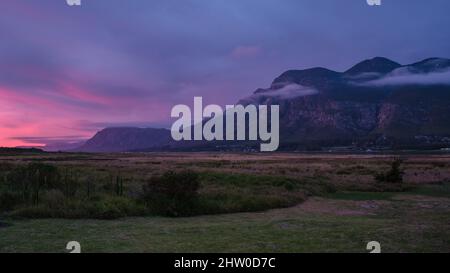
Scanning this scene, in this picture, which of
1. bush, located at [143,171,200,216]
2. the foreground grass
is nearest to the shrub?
the foreground grass

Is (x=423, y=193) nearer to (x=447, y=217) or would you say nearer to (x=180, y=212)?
(x=447, y=217)

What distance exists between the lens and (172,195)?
74.6 ft

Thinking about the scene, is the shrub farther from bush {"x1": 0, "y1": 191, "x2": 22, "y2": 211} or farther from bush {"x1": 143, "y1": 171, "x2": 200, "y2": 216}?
bush {"x1": 143, "y1": 171, "x2": 200, "y2": 216}

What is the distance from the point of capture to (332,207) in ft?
84.6

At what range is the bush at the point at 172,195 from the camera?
21.0m

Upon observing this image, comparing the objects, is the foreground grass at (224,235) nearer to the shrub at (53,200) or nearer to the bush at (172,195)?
the bush at (172,195)

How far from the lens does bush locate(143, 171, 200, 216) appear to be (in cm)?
2103

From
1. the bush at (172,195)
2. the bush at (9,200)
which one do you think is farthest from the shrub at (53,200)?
the bush at (172,195)

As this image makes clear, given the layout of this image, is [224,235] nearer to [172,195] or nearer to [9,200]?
[172,195]
